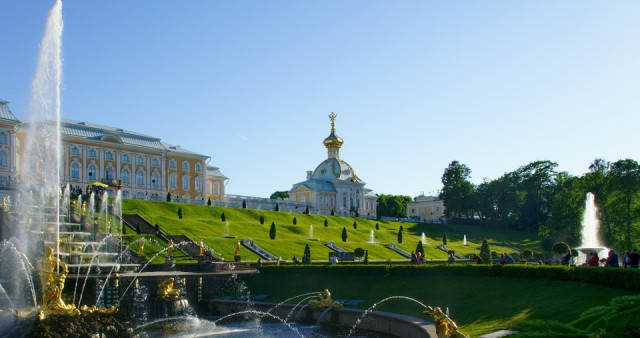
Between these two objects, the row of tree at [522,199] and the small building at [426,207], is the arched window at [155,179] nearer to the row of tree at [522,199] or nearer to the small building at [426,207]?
the row of tree at [522,199]

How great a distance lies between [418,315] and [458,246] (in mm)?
46252

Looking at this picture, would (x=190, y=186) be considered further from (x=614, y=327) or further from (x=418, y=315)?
(x=614, y=327)

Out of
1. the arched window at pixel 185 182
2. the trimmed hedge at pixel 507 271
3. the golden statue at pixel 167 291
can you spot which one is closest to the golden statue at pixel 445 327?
the trimmed hedge at pixel 507 271

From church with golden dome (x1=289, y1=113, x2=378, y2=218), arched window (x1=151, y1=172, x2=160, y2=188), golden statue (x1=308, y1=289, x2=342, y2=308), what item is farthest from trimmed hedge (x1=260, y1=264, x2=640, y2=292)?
church with golden dome (x1=289, y1=113, x2=378, y2=218)

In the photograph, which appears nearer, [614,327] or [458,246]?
[614,327]

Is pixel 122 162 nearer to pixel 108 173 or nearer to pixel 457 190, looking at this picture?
pixel 108 173

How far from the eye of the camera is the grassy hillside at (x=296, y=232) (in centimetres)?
4462

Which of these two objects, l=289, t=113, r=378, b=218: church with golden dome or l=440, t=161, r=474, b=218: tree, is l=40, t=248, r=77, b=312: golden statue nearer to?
l=289, t=113, r=378, b=218: church with golden dome

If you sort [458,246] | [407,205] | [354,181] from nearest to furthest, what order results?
[458,246]
[354,181]
[407,205]

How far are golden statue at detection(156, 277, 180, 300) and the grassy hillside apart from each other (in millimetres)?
12025

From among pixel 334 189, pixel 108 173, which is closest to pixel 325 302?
pixel 108 173

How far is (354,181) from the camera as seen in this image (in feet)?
313

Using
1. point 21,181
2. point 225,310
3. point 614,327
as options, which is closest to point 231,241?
point 225,310

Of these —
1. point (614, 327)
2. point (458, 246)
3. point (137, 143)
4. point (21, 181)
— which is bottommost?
point (458, 246)
